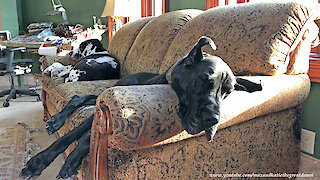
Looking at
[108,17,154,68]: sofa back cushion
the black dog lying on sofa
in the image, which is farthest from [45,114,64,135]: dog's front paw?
[108,17,154,68]: sofa back cushion

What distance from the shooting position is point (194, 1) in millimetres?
2666

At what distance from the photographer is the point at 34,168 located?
1.10m

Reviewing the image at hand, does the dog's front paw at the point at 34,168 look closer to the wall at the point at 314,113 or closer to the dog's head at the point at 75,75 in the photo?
the dog's head at the point at 75,75

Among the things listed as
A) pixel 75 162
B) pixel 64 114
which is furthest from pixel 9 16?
pixel 75 162

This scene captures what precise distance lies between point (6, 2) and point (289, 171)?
16.9ft

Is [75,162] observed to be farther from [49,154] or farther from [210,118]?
[210,118]

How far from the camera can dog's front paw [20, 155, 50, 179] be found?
42.8 inches

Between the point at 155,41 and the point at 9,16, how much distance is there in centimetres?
390

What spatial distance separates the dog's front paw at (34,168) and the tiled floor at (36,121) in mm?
682

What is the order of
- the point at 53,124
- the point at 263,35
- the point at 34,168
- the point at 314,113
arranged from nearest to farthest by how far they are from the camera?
the point at 34,168
the point at 263,35
the point at 53,124
the point at 314,113

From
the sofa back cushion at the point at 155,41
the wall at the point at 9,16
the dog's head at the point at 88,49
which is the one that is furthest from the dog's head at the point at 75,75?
the wall at the point at 9,16

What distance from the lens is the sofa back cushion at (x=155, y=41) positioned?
6.50 feet

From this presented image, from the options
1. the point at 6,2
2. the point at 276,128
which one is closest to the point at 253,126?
the point at 276,128

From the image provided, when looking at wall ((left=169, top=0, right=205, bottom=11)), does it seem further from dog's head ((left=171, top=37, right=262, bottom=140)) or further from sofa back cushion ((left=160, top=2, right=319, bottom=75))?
dog's head ((left=171, top=37, right=262, bottom=140))
